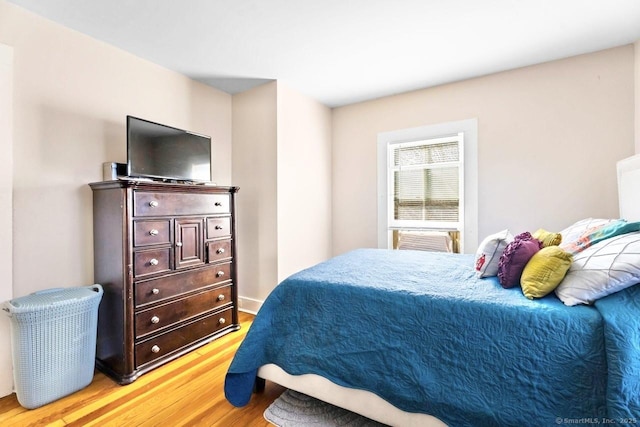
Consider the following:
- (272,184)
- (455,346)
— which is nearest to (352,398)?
(455,346)

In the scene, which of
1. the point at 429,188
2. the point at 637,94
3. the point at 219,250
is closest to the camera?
the point at 637,94

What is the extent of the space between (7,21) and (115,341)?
7.22 feet

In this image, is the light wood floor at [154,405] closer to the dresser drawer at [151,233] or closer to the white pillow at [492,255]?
the dresser drawer at [151,233]

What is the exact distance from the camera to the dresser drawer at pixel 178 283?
2104 mm

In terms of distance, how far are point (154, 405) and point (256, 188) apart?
211 cm

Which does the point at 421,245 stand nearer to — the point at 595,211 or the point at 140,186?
the point at 595,211

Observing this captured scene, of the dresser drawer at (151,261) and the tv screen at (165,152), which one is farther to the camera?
the tv screen at (165,152)

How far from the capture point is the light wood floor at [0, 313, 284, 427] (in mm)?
1621

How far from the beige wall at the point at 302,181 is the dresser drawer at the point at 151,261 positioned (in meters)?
1.19

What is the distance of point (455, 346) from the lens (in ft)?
4.27

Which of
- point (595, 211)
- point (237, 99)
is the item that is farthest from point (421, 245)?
point (237, 99)

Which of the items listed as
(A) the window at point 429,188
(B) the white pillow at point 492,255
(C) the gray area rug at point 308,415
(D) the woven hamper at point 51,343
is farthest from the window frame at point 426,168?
(D) the woven hamper at point 51,343

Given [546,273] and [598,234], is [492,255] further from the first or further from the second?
[598,234]

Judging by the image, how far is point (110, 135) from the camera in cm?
241
